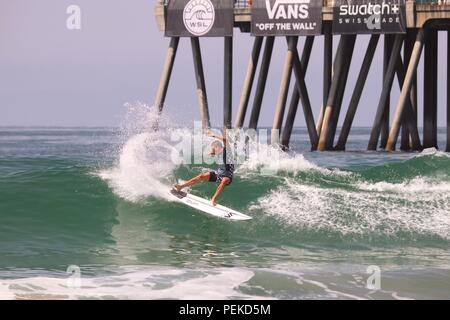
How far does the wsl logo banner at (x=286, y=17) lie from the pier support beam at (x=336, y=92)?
5.40 feet

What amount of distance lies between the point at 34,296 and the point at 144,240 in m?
6.09

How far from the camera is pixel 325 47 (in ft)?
109

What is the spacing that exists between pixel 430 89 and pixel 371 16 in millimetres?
5391

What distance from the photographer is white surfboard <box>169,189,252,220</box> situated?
19953 millimetres

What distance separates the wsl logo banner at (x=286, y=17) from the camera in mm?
30578

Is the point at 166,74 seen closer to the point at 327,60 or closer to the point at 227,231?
the point at 327,60

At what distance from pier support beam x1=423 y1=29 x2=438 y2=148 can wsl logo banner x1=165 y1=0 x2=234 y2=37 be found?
24.6 feet

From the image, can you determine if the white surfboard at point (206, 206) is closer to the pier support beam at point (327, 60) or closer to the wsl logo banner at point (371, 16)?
the wsl logo banner at point (371, 16)

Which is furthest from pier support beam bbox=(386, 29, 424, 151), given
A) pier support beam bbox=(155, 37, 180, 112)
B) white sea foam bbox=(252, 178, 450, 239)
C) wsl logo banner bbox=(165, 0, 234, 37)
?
pier support beam bbox=(155, 37, 180, 112)

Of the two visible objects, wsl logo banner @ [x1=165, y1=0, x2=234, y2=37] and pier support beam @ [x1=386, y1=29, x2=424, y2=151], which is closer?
pier support beam @ [x1=386, y1=29, x2=424, y2=151]

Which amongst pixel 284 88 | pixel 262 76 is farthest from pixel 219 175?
pixel 262 76

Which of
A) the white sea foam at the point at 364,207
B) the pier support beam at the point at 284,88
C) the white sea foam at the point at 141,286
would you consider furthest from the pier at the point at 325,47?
the white sea foam at the point at 141,286

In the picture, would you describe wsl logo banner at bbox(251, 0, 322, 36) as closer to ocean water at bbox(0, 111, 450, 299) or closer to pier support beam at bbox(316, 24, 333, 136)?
pier support beam at bbox(316, 24, 333, 136)
